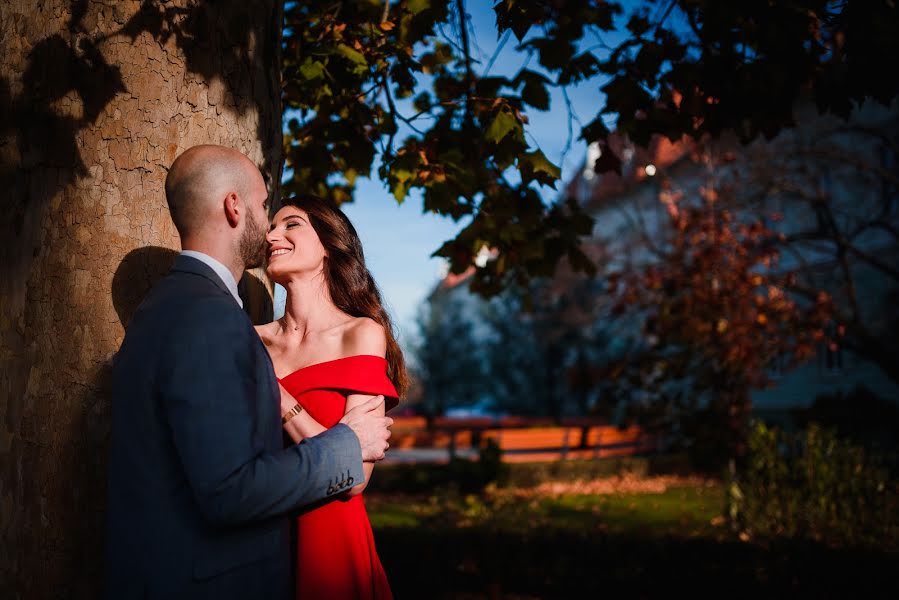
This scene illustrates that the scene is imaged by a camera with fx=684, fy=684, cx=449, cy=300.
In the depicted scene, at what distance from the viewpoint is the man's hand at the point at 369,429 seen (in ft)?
6.59

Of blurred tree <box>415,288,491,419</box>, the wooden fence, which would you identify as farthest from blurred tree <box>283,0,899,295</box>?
blurred tree <box>415,288,491,419</box>

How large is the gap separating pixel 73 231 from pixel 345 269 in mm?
966

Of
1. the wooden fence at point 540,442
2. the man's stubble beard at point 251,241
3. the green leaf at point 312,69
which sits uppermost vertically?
the green leaf at point 312,69

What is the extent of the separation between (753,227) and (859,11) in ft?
26.2

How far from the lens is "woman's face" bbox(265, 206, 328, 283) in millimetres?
2586

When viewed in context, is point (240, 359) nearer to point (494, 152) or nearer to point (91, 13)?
point (91, 13)

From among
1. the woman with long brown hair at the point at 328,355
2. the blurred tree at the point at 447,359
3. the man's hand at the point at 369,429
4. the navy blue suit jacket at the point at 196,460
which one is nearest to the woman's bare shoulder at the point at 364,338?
the woman with long brown hair at the point at 328,355

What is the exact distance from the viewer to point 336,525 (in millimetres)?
2342

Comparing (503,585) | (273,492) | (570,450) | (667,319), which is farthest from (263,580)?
(570,450)

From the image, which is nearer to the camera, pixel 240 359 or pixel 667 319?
pixel 240 359

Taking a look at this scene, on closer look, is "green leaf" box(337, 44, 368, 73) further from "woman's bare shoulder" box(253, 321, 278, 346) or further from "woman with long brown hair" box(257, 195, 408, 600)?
"woman's bare shoulder" box(253, 321, 278, 346)

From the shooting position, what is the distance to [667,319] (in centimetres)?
970

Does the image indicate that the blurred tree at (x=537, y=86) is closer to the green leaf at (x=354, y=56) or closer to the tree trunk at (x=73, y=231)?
the green leaf at (x=354, y=56)

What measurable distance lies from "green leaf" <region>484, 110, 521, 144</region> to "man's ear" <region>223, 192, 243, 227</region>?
6.78 ft
